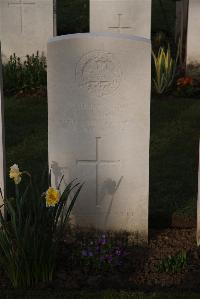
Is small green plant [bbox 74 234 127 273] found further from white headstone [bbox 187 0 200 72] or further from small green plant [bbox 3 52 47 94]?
white headstone [bbox 187 0 200 72]

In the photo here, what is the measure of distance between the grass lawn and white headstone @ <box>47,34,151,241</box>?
0.72 m

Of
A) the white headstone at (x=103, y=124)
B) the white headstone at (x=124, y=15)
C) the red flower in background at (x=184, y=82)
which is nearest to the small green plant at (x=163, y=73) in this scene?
the red flower in background at (x=184, y=82)

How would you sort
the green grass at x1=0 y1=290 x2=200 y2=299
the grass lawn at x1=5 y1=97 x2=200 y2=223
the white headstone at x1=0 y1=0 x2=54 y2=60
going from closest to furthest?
the green grass at x1=0 y1=290 x2=200 y2=299
the grass lawn at x1=5 y1=97 x2=200 y2=223
the white headstone at x1=0 y1=0 x2=54 y2=60

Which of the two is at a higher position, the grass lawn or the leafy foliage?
the leafy foliage

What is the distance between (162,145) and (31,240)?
3.73 metres

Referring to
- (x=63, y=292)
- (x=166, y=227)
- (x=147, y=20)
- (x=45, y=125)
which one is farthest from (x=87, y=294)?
(x=147, y=20)

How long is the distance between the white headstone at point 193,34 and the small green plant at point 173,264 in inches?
250

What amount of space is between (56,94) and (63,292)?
4.75ft

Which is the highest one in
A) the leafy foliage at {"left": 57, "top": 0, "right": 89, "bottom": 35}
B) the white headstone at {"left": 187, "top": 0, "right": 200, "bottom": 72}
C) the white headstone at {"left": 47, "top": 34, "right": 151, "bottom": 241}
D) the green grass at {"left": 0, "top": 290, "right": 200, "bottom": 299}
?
the leafy foliage at {"left": 57, "top": 0, "right": 89, "bottom": 35}

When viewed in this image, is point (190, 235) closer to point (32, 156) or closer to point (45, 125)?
point (32, 156)

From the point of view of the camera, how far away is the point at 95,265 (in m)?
4.74

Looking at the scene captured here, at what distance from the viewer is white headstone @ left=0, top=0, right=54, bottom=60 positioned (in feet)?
35.5

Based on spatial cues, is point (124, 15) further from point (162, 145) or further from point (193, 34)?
point (162, 145)

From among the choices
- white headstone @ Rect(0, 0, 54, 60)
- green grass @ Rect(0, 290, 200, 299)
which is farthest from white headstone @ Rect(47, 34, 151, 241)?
white headstone @ Rect(0, 0, 54, 60)
